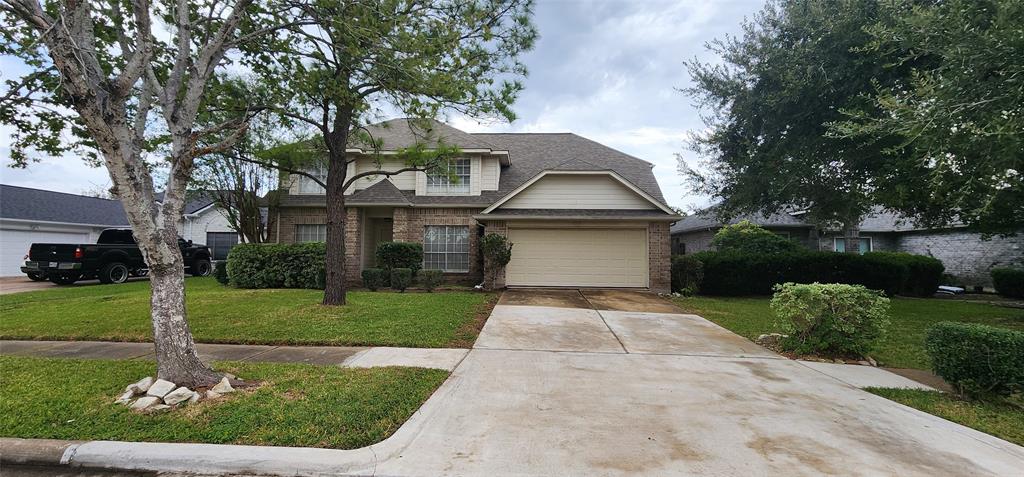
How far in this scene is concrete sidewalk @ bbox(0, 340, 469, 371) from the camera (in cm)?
552

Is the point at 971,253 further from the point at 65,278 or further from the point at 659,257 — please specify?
the point at 65,278

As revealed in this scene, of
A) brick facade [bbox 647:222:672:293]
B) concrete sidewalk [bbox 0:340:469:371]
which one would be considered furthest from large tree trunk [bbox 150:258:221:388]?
brick facade [bbox 647:222:672:293]

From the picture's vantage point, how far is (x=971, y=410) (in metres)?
4.27

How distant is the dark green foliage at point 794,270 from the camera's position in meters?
13.6

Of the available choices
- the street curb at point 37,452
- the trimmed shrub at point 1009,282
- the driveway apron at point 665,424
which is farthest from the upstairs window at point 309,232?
the trimmed shrub at point 1009,282

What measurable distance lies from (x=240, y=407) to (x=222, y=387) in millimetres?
598

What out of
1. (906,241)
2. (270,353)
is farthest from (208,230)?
(906,241)

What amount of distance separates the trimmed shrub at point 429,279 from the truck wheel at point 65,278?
41.9ft

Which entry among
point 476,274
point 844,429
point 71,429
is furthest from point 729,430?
point 476,274

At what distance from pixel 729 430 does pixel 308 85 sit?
797 centimetres

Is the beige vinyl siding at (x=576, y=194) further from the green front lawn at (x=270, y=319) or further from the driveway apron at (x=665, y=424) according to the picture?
the driveway apron at (x=665, y=424)

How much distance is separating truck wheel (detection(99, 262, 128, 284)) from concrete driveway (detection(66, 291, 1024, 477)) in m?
16.9

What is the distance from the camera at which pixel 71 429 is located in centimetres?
335

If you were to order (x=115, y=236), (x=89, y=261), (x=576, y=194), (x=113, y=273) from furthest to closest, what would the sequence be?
1. (x=115, y=236)
2. (x=113, y=273)
3. (x=89, y=261)
4. (x=576, y=194)
